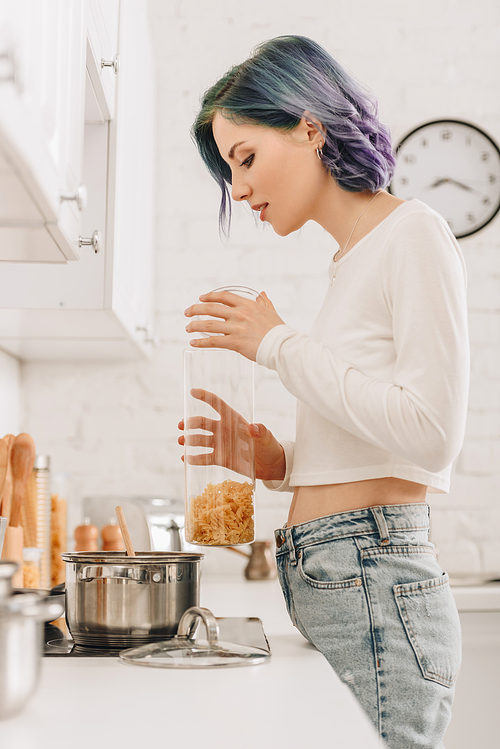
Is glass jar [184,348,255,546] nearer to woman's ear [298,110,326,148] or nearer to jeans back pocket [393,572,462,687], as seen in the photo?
jeans back pocket [393,572,462,687]

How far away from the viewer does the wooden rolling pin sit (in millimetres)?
1166

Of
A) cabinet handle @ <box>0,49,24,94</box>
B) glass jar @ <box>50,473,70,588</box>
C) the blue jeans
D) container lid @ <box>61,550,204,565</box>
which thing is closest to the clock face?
glass jar @ <box>50,473,70,588</box>

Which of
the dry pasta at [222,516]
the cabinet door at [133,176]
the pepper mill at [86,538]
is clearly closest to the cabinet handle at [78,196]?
the dry pasta at [222,516]

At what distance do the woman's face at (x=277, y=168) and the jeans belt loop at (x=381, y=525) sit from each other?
0.44 meters

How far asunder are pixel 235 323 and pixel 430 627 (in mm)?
435

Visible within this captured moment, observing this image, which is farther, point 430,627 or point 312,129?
point 312,129

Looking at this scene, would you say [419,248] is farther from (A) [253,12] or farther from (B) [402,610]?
(A) [253,12]

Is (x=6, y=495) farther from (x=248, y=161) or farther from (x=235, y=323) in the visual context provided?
(x=248, y=161)

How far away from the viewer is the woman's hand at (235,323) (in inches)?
37.6

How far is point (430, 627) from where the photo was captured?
2.86 ft

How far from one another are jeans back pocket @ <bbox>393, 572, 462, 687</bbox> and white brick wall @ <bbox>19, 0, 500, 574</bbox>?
1222 mm

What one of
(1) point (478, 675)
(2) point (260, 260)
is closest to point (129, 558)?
(1) point (478, 675)

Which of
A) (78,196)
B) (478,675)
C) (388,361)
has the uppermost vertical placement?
(78,196)

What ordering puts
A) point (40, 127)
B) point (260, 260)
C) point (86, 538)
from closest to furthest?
1. point (40, 127)
2. point (86, 538)
3. point (260, 260)
